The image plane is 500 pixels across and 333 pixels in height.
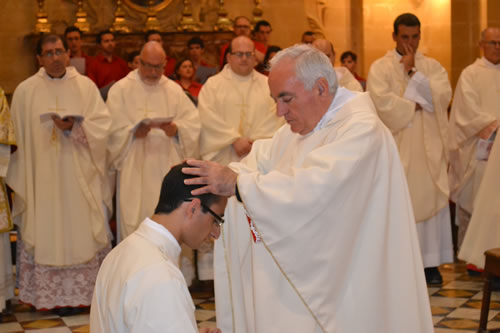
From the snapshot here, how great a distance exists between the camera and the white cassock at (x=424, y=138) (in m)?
7.97

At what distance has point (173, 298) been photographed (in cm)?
275

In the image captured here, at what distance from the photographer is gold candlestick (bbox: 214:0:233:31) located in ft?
43.2

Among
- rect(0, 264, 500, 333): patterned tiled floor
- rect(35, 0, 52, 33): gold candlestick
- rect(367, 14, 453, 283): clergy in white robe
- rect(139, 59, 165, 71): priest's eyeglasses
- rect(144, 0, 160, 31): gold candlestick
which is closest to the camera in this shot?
rect(0, 264, 500, 333): patterned tiled floor

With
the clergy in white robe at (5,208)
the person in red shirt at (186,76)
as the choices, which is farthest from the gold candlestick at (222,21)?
the clergy in white robe at (5,208)

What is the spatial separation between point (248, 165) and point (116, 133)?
11.3ft

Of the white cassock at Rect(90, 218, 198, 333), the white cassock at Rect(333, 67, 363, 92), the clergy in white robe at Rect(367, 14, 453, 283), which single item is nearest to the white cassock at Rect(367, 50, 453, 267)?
the clergy in white robe at Rect(367, 14, 453, 283)

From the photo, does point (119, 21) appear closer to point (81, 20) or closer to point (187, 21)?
point (81, 20)

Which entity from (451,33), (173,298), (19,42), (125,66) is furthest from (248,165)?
(451,33)

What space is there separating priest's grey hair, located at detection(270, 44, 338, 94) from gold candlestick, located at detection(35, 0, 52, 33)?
9594 millimetres

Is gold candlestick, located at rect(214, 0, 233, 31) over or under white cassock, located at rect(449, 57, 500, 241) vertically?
over

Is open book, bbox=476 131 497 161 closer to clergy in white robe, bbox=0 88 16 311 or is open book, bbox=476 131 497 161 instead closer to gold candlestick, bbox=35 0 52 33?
clergy in white robe, bbox=0 88 16 311

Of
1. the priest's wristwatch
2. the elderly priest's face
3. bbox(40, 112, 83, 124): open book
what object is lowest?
bbox(40, 112, 83, 124): open book

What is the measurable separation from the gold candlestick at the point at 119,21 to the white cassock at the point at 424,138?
19.7 feet

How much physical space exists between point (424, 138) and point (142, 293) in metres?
5.75
